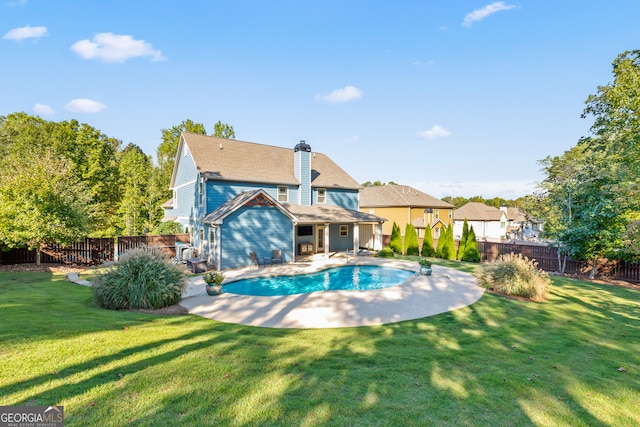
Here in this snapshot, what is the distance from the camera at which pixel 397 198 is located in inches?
1271

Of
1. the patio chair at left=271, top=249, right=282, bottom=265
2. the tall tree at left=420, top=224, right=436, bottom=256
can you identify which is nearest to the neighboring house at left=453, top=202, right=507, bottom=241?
the tall tree at left=420, top=224, right=436, bottom=256

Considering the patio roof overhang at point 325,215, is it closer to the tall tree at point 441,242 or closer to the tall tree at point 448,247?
the tall tree at point 441,242

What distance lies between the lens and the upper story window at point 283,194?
69.2 feet

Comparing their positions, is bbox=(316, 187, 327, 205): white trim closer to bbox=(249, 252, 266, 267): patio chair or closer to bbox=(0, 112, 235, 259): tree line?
bbox=(249, 252, 266, 267): patio chair

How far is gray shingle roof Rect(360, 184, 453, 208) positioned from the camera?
32.0m

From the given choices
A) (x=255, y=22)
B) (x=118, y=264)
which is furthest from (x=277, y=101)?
(x=118, y=264)

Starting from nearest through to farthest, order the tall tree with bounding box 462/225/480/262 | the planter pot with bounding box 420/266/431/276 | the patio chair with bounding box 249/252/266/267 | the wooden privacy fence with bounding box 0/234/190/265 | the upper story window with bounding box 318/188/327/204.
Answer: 1. the planter pot with bounding box 420/266/431/276
2. the wooden privacy fence with bounding box 0/234/190/265
3. the patio chair with bounding box 249/252/266/267
4. the tall tree with bounding box 462/225/480/262
5. the upper story window with bounding box 318/188/327/204

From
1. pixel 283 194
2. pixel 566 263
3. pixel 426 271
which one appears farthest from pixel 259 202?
pixel 566 263

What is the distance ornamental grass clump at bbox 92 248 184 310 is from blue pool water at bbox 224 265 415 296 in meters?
2.91

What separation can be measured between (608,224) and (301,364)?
18.1 meters

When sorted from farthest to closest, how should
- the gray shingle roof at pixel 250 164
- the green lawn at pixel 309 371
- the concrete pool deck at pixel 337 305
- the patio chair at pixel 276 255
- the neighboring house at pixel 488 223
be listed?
1. the neighboring house at pixel 488 223
2. the gray shingle roof at pixel 250 164
3. the patio chair at pixel 276 255
4. the concrete pool deck at pixel 337 305
5. the green lawn at pixel 309 371

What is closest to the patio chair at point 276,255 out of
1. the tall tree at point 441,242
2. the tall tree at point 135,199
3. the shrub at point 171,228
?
the shrub at point 171,228

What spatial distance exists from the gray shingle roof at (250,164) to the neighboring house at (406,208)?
28.7ft

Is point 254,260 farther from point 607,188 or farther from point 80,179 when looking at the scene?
point 80,179
